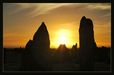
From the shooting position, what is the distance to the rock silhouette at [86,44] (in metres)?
2.63

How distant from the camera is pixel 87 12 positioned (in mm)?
2684

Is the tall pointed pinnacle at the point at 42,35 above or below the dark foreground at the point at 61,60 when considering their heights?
above

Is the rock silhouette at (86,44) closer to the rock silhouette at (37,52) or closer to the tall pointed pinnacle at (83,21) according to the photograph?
Result: the tall pointed pinnacle at (83,21)

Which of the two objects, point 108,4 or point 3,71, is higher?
point 108,4

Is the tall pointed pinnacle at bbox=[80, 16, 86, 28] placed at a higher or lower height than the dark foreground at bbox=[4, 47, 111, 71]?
higher

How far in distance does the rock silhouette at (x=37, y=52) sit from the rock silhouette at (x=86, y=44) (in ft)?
1.21

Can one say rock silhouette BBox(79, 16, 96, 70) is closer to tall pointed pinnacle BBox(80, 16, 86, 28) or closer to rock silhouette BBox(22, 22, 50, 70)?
tall pointed pinnacle BBox(80, 16, 86, 28)

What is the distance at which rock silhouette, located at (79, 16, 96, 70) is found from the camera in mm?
2633

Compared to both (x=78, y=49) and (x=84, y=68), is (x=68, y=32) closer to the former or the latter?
(x=78, y=49)

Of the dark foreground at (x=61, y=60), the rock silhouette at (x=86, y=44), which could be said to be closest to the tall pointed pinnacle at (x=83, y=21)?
the rock silhouette at (x=86, y=44)

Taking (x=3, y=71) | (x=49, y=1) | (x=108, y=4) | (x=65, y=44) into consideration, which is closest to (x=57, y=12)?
(x=49, y=1)

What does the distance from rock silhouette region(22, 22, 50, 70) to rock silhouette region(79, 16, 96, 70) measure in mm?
369

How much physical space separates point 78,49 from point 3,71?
813 mm

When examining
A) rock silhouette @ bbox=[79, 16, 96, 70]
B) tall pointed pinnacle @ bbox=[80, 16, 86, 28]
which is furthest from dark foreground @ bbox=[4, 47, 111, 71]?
tall pointed pinnacle @ bbox=[80, 16, 86, 28]
